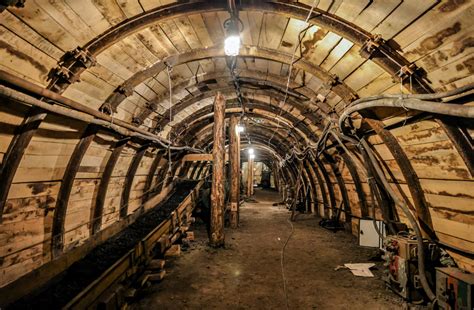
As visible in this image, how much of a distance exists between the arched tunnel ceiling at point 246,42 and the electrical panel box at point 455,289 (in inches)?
87.3

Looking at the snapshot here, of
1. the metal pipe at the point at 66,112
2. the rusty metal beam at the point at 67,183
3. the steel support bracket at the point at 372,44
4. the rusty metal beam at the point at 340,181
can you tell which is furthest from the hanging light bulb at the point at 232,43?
the rusty metal beam at the point at 340,181

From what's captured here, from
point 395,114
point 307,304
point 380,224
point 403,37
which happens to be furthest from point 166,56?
point 380,224

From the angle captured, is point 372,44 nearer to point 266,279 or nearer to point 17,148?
point 266,279

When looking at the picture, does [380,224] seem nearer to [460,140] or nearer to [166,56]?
[460,140]

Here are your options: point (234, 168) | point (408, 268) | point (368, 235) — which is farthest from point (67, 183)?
point (368, 235)

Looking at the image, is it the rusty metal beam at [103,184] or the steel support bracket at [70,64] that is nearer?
the steel support bracket at [70,64]

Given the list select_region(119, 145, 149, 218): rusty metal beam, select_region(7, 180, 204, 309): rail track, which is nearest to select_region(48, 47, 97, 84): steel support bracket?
select_region(7, 180, 204, 309): rail track

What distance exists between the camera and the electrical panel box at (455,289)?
8.56 ft

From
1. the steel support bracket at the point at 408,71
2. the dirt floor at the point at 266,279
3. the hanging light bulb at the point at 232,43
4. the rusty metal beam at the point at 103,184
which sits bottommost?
the dirt floor at the point at 266,279

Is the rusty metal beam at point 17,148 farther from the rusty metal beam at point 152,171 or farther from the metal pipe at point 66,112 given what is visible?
the rusty metal beam at point 152,171

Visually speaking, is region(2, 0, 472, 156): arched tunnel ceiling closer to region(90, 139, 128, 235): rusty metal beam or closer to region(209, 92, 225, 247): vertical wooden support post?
region(90, 139, 128, 235): rusty metal beam

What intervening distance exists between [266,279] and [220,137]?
3.36 metres

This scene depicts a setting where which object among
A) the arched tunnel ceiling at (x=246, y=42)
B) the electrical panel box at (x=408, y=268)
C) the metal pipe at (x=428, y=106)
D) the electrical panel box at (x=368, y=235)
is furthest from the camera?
the electrical panel box at (x=368, y=235)

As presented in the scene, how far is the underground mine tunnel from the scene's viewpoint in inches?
98.3
